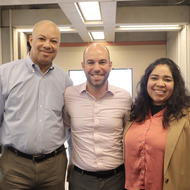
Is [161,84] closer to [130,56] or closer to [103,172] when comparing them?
[103,172]

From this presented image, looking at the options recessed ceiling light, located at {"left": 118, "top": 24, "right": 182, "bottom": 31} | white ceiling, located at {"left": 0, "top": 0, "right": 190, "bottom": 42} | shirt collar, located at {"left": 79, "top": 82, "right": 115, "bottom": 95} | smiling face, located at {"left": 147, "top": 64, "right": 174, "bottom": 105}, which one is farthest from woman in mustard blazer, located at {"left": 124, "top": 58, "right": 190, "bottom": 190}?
recessed ceiling light, located at {"left": 118, "top": 24, "right": 182, "bottom": 31}

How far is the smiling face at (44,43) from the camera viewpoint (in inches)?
75.9

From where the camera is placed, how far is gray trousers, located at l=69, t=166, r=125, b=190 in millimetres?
1849

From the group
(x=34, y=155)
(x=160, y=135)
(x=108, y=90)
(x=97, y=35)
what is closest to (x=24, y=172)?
(x=34, y=155)

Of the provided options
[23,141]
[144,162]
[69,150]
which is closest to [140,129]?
[144,162]

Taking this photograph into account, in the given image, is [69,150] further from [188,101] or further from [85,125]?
[188,101]

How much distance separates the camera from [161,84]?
5.90 feet

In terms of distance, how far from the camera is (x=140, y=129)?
184cm

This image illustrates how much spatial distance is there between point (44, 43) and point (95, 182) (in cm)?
105

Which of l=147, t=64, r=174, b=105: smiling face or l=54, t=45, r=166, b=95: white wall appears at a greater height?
l=54, t=45, r=166, b=95: white wall

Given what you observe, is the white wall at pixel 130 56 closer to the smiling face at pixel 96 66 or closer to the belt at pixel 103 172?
the smiling face at pixel 96 66

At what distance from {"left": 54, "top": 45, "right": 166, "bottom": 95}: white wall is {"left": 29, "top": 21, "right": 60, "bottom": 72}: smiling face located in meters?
4.79

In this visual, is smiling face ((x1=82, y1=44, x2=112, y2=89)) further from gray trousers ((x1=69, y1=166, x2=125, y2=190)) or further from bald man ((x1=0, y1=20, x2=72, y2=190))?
gray trousers ((x1=69, y1=166, x2=125, y2=190))

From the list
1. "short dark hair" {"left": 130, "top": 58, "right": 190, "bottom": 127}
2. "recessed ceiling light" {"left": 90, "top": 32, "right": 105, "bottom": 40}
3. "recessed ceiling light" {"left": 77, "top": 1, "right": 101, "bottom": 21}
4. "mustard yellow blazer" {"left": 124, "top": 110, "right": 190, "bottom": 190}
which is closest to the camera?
"mustard yellow blazer" {"left": 124, "top": 110, "right": 190, "bottom": 190}
